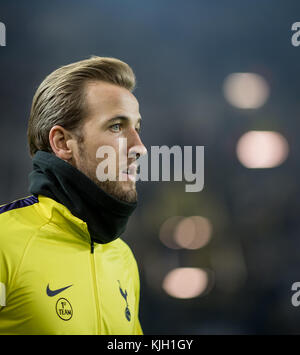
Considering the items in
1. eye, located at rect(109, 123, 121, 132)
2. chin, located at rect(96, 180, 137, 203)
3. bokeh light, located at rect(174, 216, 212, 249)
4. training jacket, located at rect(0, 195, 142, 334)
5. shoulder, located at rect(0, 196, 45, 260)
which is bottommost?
bokeh light, located at rect(174, 216, 212, 249)

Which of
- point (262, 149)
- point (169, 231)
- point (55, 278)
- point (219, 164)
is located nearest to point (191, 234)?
point (169, 231)

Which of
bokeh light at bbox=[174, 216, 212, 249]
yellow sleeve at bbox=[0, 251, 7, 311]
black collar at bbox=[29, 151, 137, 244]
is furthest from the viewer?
bokeh light at bbox=[174, 216, 212, 249]

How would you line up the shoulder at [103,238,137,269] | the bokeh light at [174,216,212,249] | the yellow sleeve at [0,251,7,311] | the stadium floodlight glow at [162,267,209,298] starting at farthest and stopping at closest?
the bokeh light at [174,216,212,249], the stadium floodlight glow at [162,267,209,298], the shoulder at [103,238,137,269], the yellow sleeve at [0,251,7,311]

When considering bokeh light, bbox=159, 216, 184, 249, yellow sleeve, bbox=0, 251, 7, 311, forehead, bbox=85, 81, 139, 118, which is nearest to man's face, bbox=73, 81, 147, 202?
forehead, bbox=85, 81, 139, 118

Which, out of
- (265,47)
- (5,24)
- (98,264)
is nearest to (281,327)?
(265,47)

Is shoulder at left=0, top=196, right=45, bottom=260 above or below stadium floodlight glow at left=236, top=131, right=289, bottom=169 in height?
below

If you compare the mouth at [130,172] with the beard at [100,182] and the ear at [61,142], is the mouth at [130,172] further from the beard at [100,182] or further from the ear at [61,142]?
the ear at [61,142]

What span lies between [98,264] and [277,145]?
2202 mm

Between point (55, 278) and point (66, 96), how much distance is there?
0.43 metres

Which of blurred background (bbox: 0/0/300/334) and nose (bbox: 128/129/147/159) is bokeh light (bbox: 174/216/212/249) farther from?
nose (bbox: 128/129/147/159)

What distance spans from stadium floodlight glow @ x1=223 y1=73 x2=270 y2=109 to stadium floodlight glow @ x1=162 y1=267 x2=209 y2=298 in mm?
1441

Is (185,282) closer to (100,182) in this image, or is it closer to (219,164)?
(219,164)

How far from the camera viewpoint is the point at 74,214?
2.62ft

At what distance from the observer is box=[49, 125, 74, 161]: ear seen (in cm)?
84
